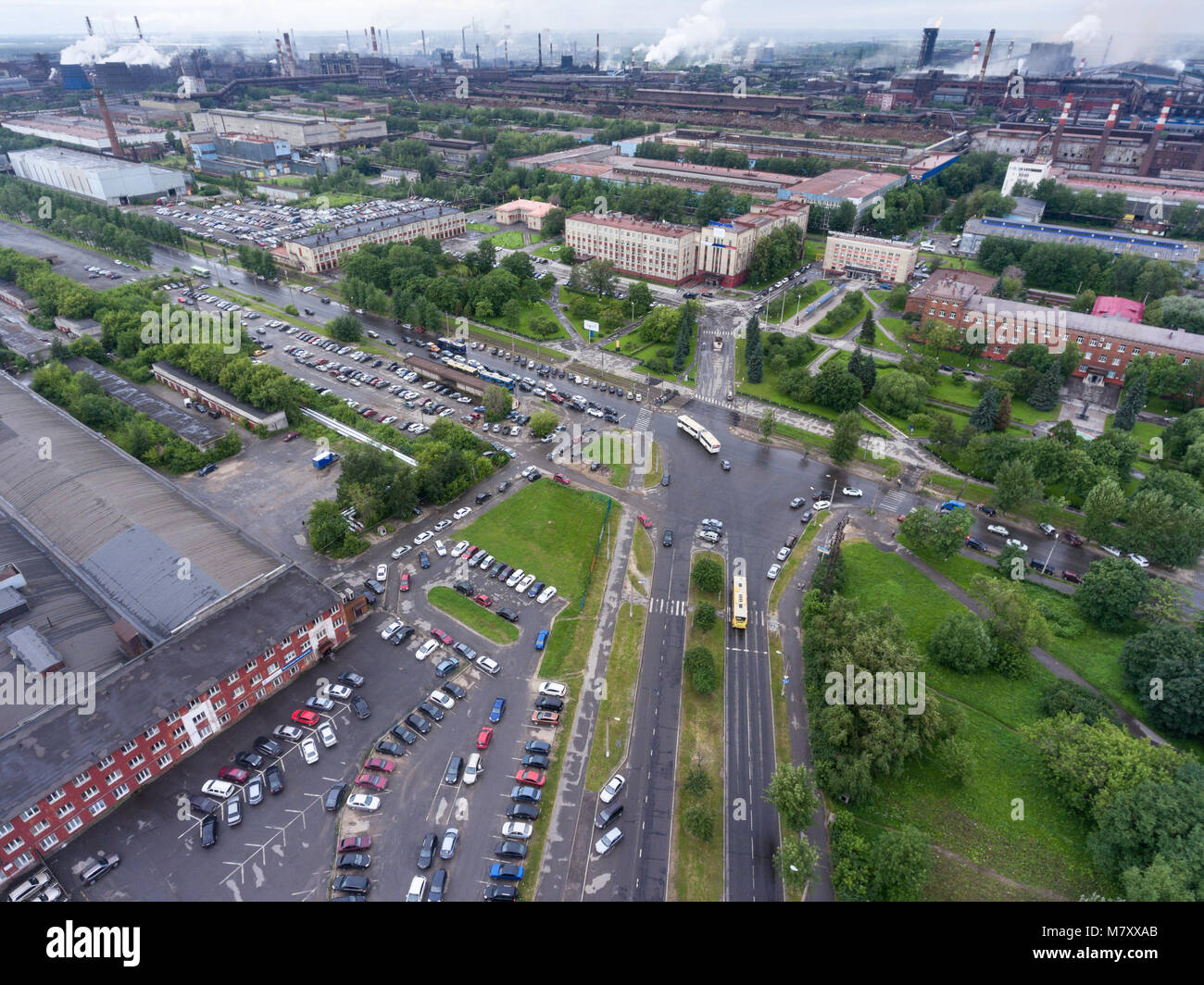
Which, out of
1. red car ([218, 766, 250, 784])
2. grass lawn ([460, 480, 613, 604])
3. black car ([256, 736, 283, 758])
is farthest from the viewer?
grass lawn ([460, 480, 613, 604])

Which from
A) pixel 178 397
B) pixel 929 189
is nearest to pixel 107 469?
pixel 178 397

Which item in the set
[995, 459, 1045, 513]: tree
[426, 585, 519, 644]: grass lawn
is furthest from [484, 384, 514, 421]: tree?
[995, 459, 1045, 513]: tree

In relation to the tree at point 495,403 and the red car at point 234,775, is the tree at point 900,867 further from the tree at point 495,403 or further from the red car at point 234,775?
the tree at point 495,403

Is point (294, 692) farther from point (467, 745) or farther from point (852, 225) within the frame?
point (852, 225)

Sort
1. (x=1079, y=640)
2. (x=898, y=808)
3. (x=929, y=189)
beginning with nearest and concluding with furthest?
(x=898, y=808) < (x=1079, y=640) < (x=929, y=189)

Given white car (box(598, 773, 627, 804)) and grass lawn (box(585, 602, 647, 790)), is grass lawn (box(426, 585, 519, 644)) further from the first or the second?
white car (box(598, 773, 627, 804))

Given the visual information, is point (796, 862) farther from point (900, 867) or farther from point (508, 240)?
point (508, 240)
